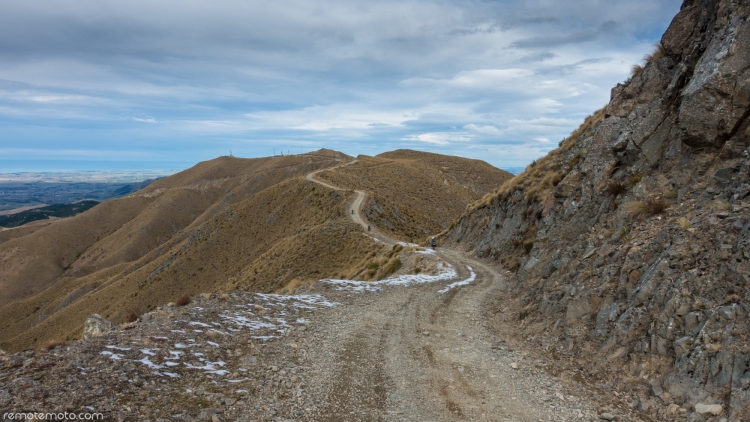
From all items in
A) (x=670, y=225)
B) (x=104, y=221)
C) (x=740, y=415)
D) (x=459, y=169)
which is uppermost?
(x=459, y=169)

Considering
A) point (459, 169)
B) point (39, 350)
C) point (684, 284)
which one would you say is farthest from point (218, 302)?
point (459, 169)

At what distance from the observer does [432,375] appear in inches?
338

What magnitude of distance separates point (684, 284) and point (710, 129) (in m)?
6.16

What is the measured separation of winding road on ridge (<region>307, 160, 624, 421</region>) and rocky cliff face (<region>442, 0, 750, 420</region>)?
140 cm

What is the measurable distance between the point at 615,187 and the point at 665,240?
17.2 ft

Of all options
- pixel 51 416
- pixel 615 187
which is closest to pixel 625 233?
pixel 615 187

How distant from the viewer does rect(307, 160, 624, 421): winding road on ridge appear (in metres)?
6.97

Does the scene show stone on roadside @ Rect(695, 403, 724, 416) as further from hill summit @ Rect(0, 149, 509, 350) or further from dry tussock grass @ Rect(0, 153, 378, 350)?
dry tussock grass @ Rect(0, 153, 378, 350)

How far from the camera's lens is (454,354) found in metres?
9.93

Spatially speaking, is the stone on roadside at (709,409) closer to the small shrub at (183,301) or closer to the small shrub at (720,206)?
the small shrub at (720,206)

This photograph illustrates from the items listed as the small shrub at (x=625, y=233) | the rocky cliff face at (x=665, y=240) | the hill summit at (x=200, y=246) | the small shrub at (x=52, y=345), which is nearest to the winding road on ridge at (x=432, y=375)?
the rocky cliff face at (x=665, y=240)

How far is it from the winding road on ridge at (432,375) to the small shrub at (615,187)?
270 inches

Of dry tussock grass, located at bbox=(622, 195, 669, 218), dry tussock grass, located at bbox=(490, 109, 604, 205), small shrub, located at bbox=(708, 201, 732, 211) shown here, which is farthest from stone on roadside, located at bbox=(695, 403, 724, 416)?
dry tussock grass, located at bbox=(490, 109, 604, 205)

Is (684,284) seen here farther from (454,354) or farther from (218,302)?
(218,302)
